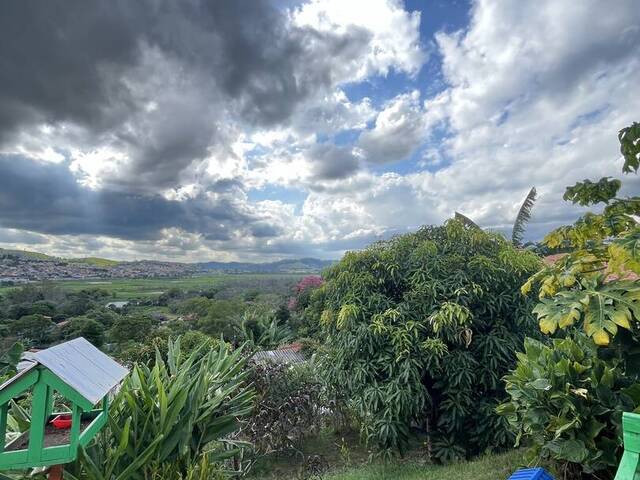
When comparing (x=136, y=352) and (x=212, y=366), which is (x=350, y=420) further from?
(x=136, y=352)

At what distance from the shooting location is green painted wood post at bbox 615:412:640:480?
59.4 inches

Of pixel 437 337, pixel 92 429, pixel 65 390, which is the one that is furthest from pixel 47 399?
pixel 437 337

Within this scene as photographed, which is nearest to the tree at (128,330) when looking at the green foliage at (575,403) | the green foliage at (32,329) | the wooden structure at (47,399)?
the green foliage at (32,329)

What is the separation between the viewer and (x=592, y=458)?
2.91 m

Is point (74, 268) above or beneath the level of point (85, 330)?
above

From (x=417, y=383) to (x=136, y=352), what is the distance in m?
7.51

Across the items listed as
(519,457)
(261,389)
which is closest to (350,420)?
(261,389)

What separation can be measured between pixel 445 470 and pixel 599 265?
9.14 feet

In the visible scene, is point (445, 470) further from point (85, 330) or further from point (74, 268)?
point (74, 268)

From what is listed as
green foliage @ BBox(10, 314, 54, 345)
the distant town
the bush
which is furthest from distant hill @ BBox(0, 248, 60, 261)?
the bush

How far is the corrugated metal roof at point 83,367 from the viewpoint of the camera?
209cm

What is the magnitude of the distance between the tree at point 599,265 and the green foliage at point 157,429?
2705 mm

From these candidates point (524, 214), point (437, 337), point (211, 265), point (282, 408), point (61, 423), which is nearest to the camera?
point (61, 423)

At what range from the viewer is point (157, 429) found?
293 centimetres
